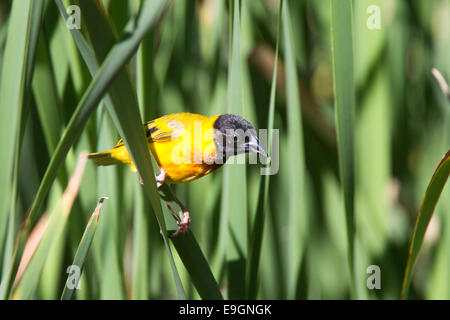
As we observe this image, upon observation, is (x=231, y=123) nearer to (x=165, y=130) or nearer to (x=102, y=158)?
(x=165, y=130)

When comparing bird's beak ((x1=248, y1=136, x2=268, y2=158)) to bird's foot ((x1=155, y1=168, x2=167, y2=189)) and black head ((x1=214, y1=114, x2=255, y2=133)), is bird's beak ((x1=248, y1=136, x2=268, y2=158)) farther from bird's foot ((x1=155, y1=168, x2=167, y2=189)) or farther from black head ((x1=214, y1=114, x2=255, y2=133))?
bird's foot ((x1=155, y1=168, x2=167, y2=189))

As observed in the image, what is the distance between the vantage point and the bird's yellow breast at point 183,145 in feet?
3.85

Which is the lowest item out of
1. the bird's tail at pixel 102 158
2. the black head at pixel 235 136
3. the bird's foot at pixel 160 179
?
the bird's foot at pixel 160 179

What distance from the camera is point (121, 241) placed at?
1.17 meters

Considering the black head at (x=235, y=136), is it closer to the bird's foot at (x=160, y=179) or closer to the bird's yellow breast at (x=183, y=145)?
the bird's yellow breast at (x=183, y=145)

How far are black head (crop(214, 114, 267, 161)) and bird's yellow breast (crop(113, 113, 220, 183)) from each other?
3 cm

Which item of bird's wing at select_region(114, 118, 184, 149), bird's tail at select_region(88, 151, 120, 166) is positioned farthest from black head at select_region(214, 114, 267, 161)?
bird's tail at select_region(88, 151, 120, 166)

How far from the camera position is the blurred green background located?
1.02 metres

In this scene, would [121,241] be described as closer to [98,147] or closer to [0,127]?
[98,147]

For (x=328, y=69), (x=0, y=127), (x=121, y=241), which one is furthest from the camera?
(x=328, y=69)

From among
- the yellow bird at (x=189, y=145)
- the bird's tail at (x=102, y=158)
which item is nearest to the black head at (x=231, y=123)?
the yellow bird at (x=189, y=145)

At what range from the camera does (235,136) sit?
113 centimetres

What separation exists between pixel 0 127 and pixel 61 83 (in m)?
0.36
